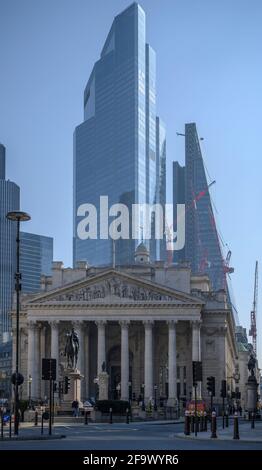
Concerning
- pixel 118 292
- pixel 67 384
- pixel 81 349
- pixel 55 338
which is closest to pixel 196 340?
pixel 118 292

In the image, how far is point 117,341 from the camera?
150 m

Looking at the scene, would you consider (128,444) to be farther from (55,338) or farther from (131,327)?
(131,327)

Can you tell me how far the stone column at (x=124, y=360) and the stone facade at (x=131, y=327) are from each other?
0.14m

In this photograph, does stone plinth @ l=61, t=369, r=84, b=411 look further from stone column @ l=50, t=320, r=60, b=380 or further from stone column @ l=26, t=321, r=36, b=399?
stone column @ l=26, t=321, r=36, b=399

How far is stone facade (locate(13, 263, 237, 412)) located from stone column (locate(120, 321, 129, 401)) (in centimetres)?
14

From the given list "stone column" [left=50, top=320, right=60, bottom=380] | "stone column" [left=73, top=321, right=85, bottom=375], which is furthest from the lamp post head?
"stone column" [left=50, top=320, right=60, bottom=380]

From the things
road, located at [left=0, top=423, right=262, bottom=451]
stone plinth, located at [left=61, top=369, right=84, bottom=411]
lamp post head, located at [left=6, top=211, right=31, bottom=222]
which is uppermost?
lamp post head, located at [left=6, top=211, right=31, bottom=222]

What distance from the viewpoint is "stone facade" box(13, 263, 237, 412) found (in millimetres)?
137875

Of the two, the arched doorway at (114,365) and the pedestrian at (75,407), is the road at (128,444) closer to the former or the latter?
the pedestrian at (75,407)

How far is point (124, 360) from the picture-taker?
451 ft

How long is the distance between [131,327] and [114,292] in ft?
27.8
